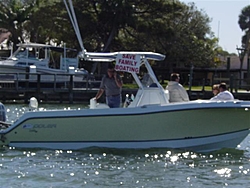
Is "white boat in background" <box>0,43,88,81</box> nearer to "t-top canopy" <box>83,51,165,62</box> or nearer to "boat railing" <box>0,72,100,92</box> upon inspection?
"boat railing" <box>0,72,100,92</box>

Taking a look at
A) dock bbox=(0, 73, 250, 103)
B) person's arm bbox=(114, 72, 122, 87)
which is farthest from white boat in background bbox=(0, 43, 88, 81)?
person's arm bbox=(114, 72, 122, 87)

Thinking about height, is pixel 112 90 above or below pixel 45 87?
above

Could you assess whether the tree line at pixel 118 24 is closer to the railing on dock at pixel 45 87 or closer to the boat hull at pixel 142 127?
the railing on dock at pixel 45 87

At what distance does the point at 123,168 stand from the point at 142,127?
1.59 metres

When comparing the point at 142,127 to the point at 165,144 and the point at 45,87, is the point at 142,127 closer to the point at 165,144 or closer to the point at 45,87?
the point at 165,144

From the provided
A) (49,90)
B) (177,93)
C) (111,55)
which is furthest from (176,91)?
(49,90)

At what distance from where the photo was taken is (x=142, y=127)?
41.1ft

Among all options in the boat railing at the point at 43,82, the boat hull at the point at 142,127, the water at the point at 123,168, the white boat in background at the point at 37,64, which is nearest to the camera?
the water at the point at 123,168

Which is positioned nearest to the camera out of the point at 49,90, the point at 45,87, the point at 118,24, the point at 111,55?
the point at 111,55

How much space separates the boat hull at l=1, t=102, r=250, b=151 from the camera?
12438mm

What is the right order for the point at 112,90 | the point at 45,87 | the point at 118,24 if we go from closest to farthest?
the point at 112,90
the point at 45,87
the point at 118,24

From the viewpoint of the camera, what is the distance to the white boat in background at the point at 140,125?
12.4 m

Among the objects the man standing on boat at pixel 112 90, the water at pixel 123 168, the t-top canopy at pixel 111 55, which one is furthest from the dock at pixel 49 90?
the water at pixel 123 168

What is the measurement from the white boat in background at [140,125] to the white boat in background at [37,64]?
788 inches
